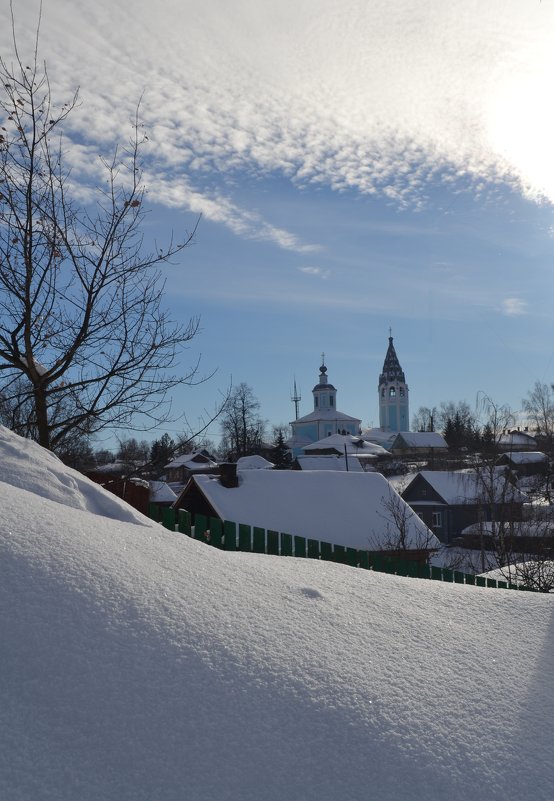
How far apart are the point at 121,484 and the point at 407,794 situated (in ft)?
12.9

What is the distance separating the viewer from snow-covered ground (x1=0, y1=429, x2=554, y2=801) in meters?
2.07

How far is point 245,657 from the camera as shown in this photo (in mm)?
2594

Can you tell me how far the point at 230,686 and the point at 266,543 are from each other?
380 cm

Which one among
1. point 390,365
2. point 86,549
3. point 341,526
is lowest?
point 341,526

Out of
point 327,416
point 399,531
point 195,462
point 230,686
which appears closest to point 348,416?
point 327,416

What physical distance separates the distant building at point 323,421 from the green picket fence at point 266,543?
80.1 metres

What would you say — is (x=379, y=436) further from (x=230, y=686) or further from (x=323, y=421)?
(x=230, y=686)

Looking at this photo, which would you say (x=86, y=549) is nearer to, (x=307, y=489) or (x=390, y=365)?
(x=307, y=489)

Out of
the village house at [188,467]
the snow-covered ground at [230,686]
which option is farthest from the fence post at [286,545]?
Result: the village house at [188,467]

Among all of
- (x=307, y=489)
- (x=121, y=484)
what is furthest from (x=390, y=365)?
(x=121, y=484)

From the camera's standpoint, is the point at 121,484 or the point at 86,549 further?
the point at 121,484

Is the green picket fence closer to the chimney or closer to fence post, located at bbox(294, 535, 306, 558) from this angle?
fence post, located at bbox(294, 535, 306, 558)

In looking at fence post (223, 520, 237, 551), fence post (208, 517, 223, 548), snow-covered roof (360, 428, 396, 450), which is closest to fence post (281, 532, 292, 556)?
fence post (223, 520, 237, 551)

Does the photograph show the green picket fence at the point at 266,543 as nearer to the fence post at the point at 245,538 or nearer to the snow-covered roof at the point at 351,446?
the fence post at the point at 245,538
